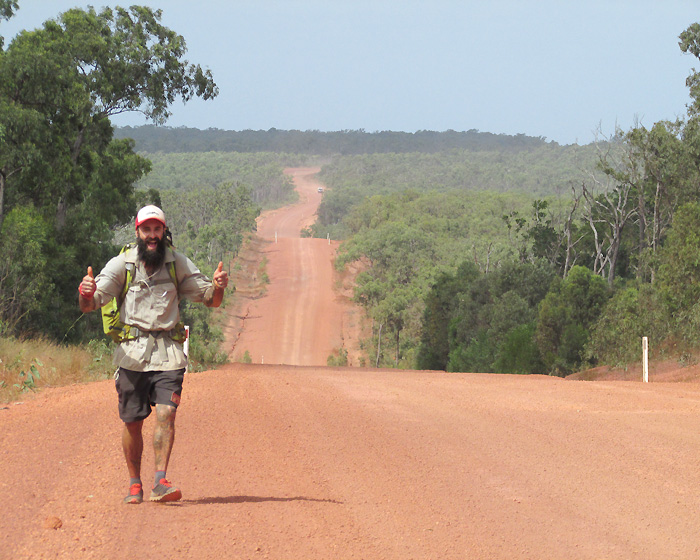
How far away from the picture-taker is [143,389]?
5.65m

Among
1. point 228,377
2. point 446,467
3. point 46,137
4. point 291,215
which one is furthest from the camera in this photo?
point 291,215

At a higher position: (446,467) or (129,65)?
(129,65)

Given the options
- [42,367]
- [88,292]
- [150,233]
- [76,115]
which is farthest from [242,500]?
[76,115]

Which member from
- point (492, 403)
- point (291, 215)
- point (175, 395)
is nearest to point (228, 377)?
point (492, 403)

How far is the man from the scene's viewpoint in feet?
18.3

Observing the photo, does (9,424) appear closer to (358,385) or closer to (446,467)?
(446,467)

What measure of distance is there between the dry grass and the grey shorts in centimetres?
566

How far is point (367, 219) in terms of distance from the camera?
91.8 meters

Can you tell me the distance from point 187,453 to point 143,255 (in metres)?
2.38

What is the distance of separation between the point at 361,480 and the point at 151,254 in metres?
2.44

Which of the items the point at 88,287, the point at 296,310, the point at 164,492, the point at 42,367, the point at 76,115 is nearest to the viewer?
the point at 88,287

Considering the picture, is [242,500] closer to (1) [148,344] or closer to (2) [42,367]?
(1) [148,344]

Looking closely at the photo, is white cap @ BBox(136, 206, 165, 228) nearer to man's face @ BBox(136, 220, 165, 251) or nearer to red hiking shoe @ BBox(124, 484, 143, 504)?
man's face @ BBox(136, 220, 165, 251)

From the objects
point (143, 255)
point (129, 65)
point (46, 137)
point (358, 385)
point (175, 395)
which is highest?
point (129, 65)
